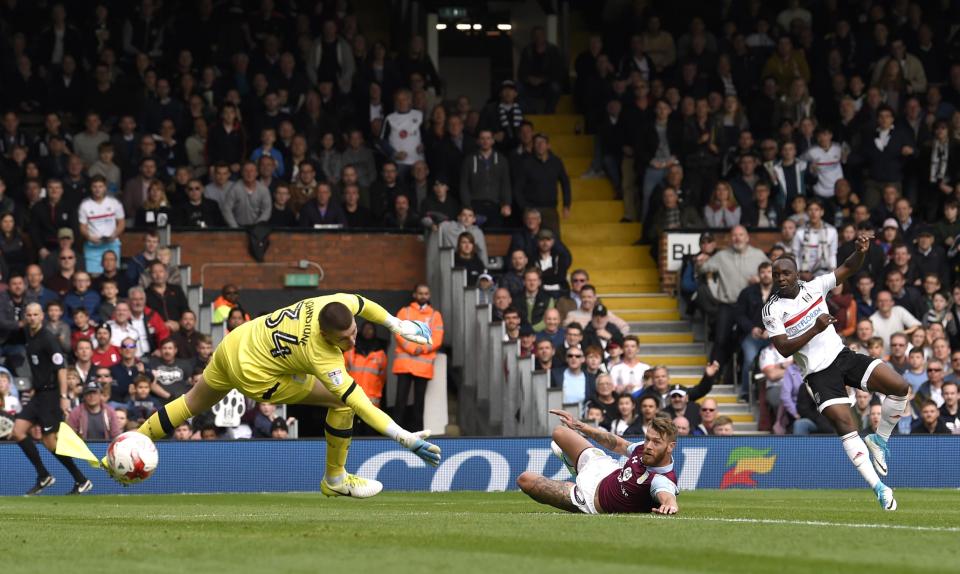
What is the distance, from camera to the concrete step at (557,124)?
26688 mm

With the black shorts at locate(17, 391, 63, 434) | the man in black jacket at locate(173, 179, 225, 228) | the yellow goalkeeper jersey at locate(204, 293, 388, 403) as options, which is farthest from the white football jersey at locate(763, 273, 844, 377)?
the man in black jacket at locate(173, 179, 225, 228)

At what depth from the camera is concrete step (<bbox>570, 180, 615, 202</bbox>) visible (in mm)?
25828

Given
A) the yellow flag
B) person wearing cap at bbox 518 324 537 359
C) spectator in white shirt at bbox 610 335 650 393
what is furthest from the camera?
spectator in white shirt at bbox 610 335 650 393

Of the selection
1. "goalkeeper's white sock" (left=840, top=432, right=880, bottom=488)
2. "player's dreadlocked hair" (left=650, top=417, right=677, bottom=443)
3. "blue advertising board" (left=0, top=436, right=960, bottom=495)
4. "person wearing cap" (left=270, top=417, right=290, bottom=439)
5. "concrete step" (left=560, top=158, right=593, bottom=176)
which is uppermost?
"concrete step" (left=560, top=158, right=593, bottom=176)

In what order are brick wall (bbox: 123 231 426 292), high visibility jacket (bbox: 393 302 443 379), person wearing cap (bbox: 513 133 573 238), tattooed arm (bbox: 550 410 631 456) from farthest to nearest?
person wearing cap (bbox: 513 133 573 238) → brick wall (bbox: 123 231 426 292) → high visibility jacket (bbox: 393 302 443 379) → tattooed arm (bbox: 550 410 631 456)

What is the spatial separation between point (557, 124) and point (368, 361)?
7296 mm

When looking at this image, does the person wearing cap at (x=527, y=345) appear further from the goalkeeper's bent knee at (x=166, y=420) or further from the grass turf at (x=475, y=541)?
the goalkeeper's bent knee at (x=166, y=420)

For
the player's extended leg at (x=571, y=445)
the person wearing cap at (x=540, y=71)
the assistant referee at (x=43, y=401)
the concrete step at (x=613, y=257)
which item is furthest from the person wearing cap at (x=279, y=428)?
the person wearing cap at (x=540, y=71)

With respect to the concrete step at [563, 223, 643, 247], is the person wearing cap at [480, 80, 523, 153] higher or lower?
higher

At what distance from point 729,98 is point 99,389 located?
35.7ft

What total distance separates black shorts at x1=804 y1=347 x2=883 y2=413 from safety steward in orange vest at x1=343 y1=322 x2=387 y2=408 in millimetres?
8304

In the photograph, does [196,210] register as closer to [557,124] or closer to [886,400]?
[557,124]

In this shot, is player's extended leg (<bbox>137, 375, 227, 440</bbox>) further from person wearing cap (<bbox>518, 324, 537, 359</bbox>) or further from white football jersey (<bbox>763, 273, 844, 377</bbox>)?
person wearing cap (<bbox>518, 324, 537, 359</bbox>)

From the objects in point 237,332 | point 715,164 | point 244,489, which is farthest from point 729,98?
point 237,332
